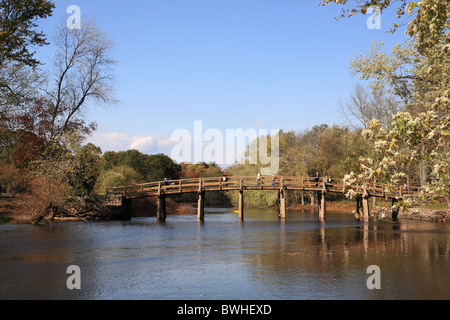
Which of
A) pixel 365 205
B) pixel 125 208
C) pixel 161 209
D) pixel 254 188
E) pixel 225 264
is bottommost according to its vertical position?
pixel 225 264

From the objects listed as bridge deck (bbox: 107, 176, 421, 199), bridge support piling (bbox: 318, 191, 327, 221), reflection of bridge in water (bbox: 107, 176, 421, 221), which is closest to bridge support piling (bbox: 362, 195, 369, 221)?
reflection of bridge in water (bbox: 107, 176, 421, 221)

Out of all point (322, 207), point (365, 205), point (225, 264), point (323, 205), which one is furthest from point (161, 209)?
point (225, 264)

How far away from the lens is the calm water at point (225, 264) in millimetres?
14516

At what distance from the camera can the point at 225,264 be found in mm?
Result: 19438

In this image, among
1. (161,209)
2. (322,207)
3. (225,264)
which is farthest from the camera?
(161,209)

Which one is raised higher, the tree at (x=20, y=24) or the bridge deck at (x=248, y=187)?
the tree at (x=20, y=24)

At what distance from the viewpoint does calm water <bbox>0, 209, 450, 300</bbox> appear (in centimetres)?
1452

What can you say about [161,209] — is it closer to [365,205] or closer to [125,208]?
[125,208]

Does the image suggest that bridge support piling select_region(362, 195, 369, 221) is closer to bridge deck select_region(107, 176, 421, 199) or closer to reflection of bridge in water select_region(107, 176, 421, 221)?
reflection of bridge in water select_region(107, 176, 421, 221)

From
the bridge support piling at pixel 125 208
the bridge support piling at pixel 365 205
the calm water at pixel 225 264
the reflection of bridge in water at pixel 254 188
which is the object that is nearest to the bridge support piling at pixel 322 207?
the reflection of bridge in water at pixel 254 188

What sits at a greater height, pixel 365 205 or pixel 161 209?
pixel 365 205

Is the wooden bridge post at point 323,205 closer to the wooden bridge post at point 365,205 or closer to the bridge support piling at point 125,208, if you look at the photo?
the wooden bridge post at point 365,205

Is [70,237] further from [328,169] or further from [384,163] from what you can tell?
[328,169]
